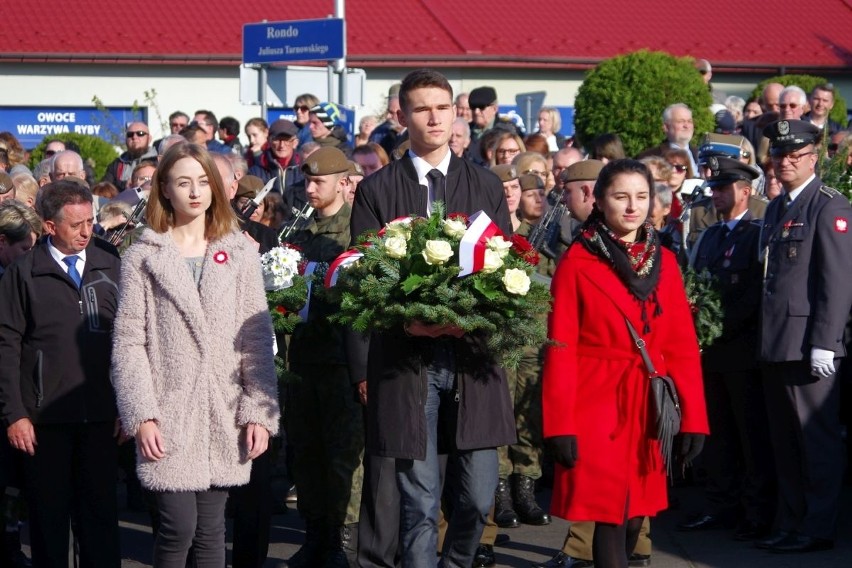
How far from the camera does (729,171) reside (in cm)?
864

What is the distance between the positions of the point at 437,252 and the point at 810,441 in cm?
339

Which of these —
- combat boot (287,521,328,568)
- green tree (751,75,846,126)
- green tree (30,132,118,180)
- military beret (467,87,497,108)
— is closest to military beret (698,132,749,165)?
combat boot (287,521,328,568)

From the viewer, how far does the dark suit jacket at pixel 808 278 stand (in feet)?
25.9

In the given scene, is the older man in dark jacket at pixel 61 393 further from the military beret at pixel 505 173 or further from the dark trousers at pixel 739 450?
the dark trousers at pixel 739 450

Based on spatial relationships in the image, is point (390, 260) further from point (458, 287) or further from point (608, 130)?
point (608, 130)

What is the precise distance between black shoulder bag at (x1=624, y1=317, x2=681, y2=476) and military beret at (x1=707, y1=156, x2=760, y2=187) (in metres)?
2.59

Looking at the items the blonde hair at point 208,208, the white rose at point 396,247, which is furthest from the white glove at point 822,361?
the blonde hair at point 208,208

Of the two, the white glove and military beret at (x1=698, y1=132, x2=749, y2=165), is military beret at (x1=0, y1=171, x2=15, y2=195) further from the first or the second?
the white glove

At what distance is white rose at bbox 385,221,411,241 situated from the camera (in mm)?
5875

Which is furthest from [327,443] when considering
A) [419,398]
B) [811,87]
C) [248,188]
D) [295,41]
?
[811,87]

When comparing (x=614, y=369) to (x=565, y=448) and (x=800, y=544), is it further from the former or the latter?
(x=800, y=544)

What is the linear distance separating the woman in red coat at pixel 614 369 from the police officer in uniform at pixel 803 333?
1.78 meters

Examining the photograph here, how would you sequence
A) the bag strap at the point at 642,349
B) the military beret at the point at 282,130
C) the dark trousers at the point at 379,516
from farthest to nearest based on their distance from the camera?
the military beret at the point at 282,130 → the dark trousers at the point at 379,516 → the bag strap at the point at 642,349

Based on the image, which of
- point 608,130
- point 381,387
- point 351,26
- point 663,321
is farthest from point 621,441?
point 351,26
